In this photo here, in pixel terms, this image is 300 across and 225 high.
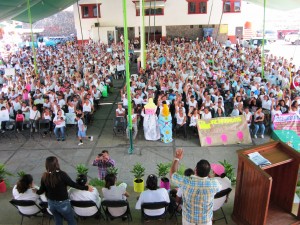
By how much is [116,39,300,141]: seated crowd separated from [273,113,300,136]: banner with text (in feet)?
0.69

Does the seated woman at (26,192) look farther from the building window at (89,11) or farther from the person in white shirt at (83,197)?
the building window at (89,11)

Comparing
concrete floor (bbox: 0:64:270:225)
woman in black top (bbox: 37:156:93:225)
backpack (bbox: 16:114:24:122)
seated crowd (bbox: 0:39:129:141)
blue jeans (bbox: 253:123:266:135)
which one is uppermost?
woman in black top (bbox: 37:156:93:225)

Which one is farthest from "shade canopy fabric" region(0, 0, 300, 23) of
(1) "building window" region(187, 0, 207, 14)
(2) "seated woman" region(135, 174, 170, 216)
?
(2) "seated woman" region(135, 174, 170, 216)

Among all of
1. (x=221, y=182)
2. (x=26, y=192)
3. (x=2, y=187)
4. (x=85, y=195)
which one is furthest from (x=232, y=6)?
(x=26, y=192)

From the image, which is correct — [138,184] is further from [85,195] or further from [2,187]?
[2,187]

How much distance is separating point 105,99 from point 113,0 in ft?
65.8

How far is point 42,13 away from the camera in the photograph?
77.0ft

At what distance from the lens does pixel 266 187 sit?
429 centimetres

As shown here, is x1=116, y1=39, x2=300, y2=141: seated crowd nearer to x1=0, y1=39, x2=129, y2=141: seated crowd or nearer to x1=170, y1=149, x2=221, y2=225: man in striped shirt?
x1=0, y1=39, x2=129, y2=141: seated crowd

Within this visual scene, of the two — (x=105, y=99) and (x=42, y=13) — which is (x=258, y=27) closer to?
(x=42, y=13)

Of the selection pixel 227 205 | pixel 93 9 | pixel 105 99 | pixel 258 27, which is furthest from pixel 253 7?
pixel 227 205

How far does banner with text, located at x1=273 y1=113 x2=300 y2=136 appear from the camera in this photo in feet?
33.3

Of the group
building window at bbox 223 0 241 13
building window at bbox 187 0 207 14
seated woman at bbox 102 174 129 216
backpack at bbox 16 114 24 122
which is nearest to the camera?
seated woman at bbox 102 174 129 216

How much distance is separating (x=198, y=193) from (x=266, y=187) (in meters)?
1.11
